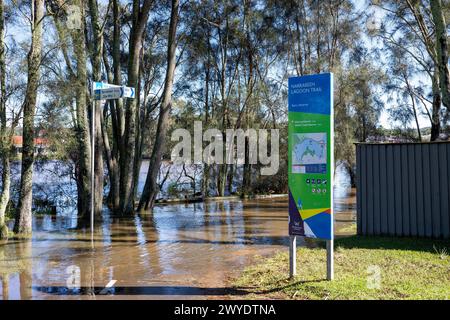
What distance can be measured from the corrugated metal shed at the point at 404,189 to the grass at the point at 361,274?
0.86 m

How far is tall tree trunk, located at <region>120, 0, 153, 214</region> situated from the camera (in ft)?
53.1

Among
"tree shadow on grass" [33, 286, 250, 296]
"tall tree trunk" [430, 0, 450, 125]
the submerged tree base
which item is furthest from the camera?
the submerged tree base

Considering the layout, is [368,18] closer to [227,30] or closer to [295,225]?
[227,30]

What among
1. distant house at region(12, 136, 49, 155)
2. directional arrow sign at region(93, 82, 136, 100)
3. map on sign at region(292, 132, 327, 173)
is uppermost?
directional arrow sign at region(93, 82, 136, 100)

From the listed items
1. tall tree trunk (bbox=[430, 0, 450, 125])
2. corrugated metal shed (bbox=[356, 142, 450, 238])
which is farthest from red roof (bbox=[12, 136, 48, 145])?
tall tree trunk (bbox=[430, 0, 450, 125])

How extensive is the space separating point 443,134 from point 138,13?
858 inches

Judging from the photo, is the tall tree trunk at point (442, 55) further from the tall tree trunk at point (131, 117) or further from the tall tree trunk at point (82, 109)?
the tall tree trunk at point (131, 117)

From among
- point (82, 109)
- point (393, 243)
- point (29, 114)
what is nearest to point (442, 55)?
point (393, 243)

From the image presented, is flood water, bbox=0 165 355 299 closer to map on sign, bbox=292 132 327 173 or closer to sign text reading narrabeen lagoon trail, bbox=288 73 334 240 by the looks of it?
sign text reading narrabeen lagoon trail, bbox=288 73 334 240

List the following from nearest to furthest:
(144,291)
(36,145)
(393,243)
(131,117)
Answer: (144,291) < (393,243) < (36,145) < (131,117)

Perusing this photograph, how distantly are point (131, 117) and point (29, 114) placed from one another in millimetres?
6247

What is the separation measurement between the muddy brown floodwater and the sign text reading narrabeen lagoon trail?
1.47 meters

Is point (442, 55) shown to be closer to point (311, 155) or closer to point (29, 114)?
point (311, 155)

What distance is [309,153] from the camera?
21.2 feet
